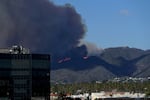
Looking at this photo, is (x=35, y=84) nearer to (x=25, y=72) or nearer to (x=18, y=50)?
(x=25, y=72)

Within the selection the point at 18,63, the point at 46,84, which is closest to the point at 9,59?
the point at 18,63

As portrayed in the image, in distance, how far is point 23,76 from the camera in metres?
181

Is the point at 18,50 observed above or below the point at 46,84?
above

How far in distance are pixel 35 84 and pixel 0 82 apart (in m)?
11.6

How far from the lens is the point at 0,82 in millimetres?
177500

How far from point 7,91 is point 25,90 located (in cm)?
592

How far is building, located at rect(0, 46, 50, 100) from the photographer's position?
178 m

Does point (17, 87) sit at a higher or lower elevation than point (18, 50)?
lower

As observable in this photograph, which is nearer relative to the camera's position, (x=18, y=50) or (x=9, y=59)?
(x=9, y=59)

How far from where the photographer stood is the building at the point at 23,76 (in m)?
178

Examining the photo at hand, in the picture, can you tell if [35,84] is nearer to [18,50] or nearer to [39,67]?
[39,67]

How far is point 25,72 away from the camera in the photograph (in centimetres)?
18188

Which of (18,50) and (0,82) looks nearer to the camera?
(0,82)

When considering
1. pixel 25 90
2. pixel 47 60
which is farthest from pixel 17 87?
pixel 47 60
